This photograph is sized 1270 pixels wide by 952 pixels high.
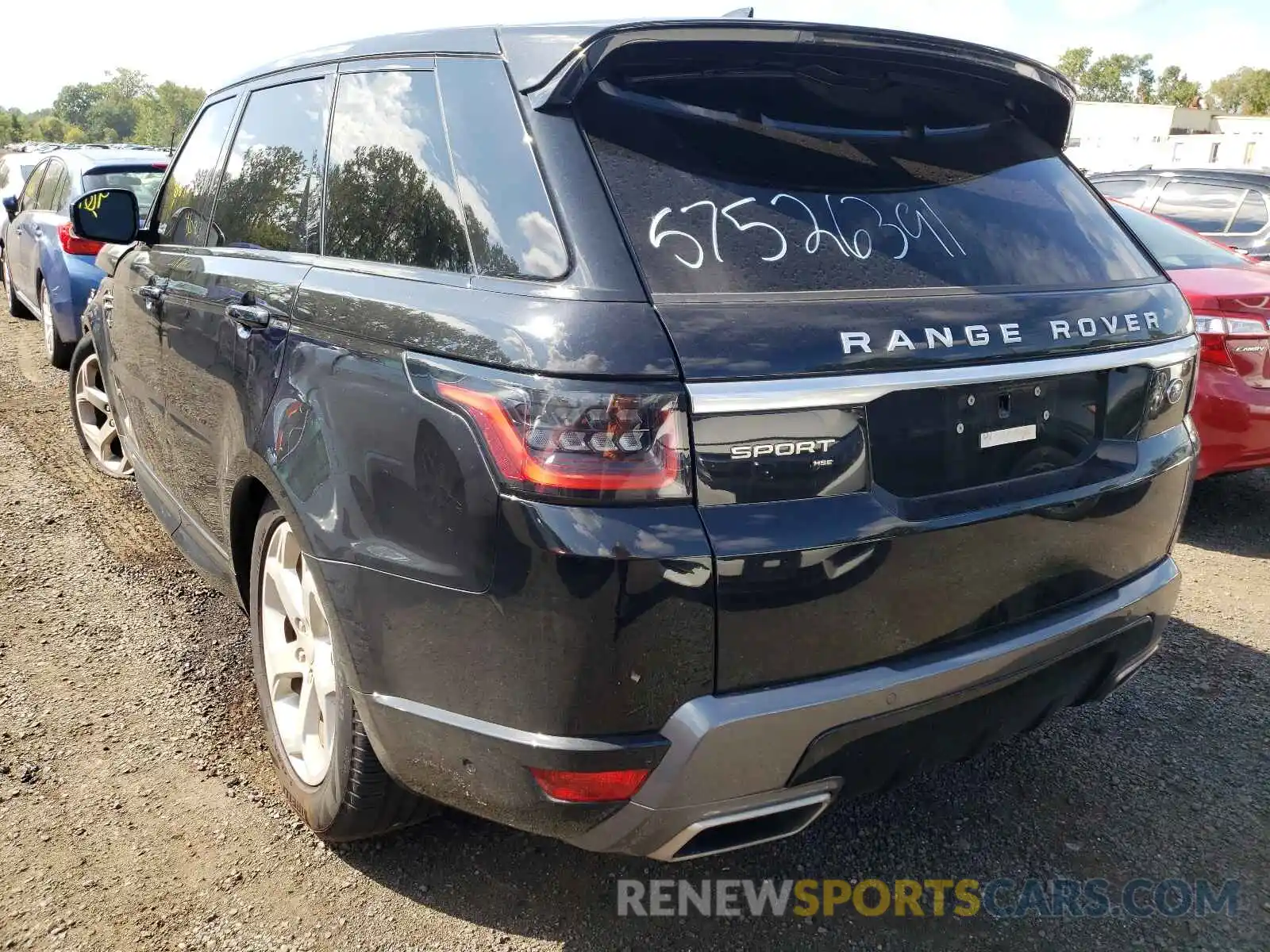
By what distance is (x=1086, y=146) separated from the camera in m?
39.3

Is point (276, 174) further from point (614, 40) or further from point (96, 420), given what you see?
point (96, 420)

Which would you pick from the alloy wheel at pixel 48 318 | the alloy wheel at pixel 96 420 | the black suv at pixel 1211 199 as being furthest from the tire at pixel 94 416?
the black suv at pixel 1211 199

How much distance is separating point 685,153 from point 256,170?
164cm

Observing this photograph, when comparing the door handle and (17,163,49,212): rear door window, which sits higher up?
the door handle

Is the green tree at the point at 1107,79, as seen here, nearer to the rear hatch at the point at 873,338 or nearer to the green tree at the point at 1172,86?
the green tree at the point at 1172,86

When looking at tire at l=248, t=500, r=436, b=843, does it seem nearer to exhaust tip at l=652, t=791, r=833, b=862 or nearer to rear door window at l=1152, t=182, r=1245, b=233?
exhaust tip at l=652, t=791, r=833, b=862

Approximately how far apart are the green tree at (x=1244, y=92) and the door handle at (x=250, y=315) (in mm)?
98883

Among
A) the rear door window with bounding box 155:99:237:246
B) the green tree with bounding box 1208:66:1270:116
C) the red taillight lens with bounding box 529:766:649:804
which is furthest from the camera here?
the green tree with bounding box 1208:66:1270:116

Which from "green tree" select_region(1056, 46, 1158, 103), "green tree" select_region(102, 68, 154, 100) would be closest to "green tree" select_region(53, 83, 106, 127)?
"green tree" select_region(102, 68, 154, 100)

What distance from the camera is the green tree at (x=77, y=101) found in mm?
156125

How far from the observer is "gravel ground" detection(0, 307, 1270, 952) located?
2.37 m

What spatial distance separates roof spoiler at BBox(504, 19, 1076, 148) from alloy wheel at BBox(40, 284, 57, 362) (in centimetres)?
652

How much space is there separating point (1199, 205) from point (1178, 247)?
10.3 feet

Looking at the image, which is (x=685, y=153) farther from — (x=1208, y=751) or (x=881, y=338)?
(x=1208, y=751)
